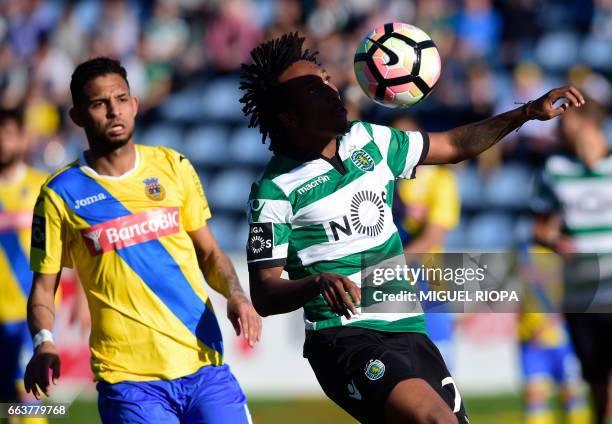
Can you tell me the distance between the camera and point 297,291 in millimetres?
4758

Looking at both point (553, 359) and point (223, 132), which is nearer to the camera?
point (553, 359)

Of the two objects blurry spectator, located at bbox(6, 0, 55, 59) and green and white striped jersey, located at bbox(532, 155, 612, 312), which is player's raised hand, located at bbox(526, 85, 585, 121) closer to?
green and white striped jersey, located at bbox(532, 155, 612, 312)

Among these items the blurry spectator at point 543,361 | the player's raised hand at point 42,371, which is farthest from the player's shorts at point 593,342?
the player's raised hand at point 42,371

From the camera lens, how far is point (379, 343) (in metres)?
5.05

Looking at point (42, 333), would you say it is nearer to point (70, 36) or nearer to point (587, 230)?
point (587, 230)

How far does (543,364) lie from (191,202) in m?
5.11

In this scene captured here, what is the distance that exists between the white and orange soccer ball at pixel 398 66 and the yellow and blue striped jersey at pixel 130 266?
117cm

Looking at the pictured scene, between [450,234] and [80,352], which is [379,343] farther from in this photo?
[450,234]

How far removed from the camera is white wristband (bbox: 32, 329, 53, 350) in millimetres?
5344

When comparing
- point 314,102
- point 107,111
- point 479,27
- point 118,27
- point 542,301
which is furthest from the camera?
point 118,27

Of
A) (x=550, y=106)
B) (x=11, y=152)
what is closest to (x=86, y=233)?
(x=550, y=106)

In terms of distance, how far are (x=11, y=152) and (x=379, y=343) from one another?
4337 mm

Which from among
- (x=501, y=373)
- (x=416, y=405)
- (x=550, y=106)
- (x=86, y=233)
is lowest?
(x=501, y=373)

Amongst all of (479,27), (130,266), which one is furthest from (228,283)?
(479,27)
